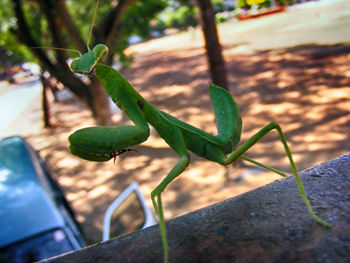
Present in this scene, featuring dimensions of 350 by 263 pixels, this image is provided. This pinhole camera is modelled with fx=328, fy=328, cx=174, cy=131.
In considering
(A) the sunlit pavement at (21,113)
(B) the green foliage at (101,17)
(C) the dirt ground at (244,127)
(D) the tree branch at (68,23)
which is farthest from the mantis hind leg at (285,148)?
(A) the sunlit pavement at (21,113)

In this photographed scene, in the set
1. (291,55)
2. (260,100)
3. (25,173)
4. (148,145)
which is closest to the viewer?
(25,173)

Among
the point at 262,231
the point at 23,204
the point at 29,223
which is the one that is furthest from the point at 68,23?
the point at 262,231

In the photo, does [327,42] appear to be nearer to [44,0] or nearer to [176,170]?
[44,0]

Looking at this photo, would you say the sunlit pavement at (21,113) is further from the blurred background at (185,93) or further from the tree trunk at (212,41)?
the tree trunk at (212,41)

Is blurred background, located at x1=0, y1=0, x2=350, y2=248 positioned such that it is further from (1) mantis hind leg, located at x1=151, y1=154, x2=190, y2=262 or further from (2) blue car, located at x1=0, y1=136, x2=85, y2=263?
(1) mantis hind leg, located at x1=151, y1=154, x2=190, y2=262

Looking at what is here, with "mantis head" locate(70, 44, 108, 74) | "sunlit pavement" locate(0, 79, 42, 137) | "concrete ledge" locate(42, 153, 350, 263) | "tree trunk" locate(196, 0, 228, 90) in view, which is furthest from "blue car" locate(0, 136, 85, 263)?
"sunlit pavement" locate(0, 79, 42, 137)

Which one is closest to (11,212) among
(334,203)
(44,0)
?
(334,203)

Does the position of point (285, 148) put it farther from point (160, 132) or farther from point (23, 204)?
point (23, 204)
